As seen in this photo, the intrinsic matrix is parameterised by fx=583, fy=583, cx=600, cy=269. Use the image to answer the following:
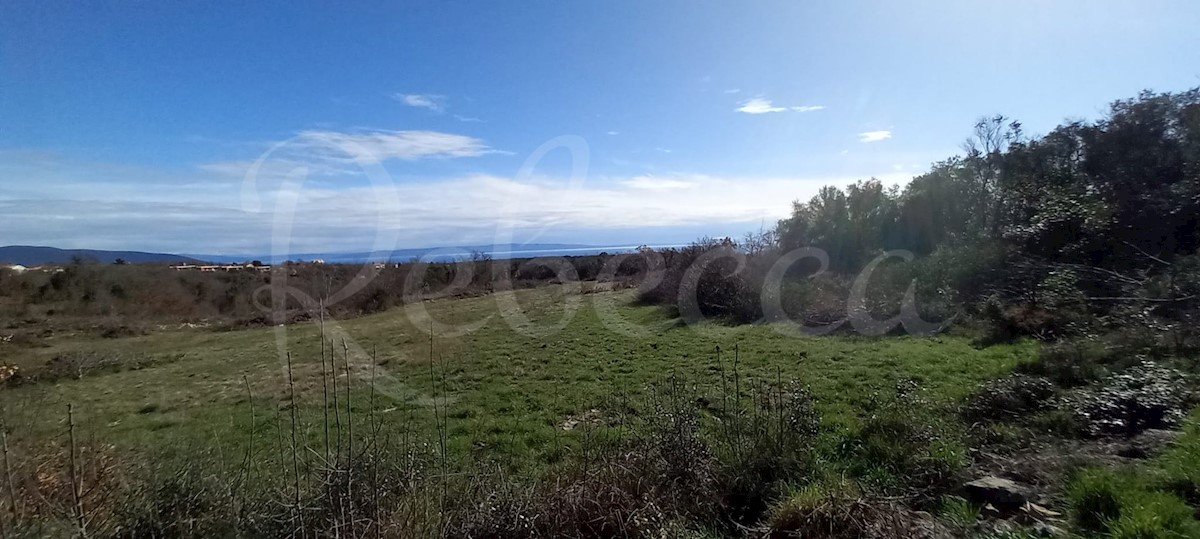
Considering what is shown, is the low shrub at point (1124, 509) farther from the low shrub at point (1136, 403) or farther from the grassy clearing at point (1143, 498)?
the low shrub at point (1136, 403)

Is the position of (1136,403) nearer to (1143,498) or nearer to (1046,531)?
(1143,498)

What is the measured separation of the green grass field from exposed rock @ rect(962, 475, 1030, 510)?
7.87 ft

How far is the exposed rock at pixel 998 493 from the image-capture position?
137 inches

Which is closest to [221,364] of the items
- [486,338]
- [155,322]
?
[486,338]

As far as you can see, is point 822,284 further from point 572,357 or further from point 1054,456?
point 1054,456

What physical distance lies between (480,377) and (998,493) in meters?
8.54

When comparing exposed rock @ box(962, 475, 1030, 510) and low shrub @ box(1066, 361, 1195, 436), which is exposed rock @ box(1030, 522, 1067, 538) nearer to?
exposed rock @ box(962, 475, 1030, 510)

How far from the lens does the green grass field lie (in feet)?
21.2

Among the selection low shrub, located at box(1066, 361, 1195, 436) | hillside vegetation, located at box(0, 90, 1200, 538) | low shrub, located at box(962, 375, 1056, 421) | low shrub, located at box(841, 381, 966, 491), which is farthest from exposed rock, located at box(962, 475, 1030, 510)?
low shrub, located at box(962, 375, 1056, 421)

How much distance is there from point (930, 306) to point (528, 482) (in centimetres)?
1265

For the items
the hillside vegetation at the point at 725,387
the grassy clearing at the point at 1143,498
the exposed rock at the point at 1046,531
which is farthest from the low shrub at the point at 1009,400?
the exposed rock at the point at 1046,531

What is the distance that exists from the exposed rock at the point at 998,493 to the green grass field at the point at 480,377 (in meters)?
2.40

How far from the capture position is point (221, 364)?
48.3ft

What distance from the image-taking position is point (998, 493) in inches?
140
